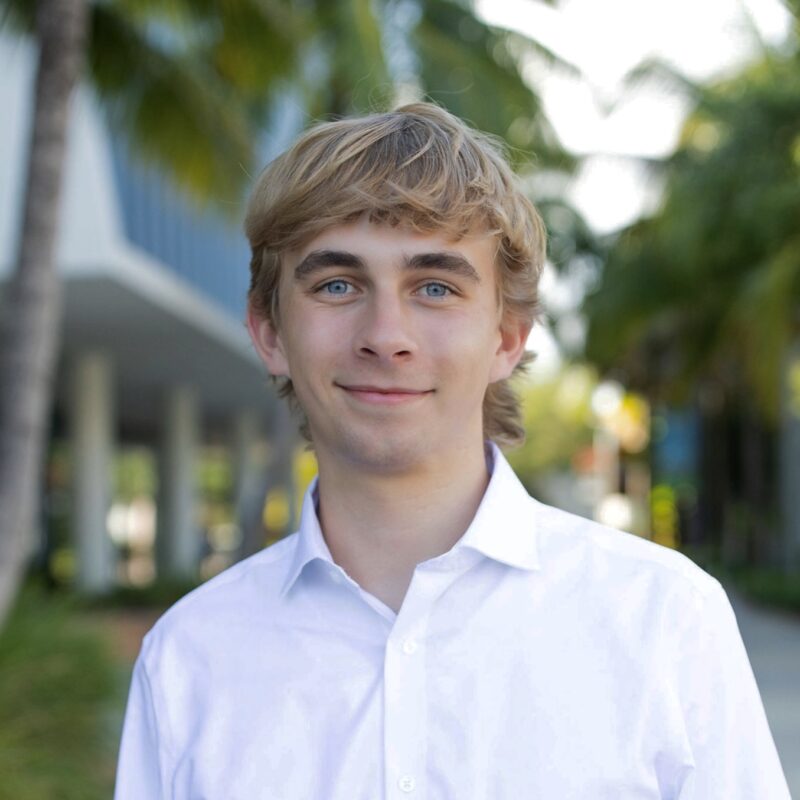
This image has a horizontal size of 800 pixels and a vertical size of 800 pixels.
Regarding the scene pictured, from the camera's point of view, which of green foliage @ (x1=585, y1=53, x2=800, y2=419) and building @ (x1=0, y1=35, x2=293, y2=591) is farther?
A: green foliage @ (x1=585, y1=53, x2=800, y2=419)

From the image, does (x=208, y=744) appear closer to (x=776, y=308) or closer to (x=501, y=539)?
(x=501, y=539)

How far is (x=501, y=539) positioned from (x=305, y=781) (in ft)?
1.51

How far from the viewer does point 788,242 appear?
17.8 meters

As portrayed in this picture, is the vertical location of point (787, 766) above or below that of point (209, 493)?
above

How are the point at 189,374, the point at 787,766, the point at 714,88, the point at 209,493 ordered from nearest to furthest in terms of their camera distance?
the point at 787,766
the point at 714,88
the point at 189,374
the point at 209,493

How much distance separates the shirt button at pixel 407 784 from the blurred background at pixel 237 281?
1.36 metres

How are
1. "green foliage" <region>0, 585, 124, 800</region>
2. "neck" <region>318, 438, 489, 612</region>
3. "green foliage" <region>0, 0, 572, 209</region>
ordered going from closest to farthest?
"neck" <region>318, 438, 489, 612</region>
"green foliage" <region>0, 585, 124, 800</region>
"green foliage" <region>0, 0, 572, 209</region>

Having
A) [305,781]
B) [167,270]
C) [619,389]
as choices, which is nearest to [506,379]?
[305,781]

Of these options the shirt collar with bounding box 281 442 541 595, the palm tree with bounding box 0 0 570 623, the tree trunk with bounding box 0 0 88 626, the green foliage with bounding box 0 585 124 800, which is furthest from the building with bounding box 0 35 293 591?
the shirt collar with bounding box 281 442 541 595

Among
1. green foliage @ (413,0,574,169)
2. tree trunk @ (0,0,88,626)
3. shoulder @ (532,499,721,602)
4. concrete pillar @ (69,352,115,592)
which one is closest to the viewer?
shoulder @ (532,499,721,602)

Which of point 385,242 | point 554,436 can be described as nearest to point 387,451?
point 385,242

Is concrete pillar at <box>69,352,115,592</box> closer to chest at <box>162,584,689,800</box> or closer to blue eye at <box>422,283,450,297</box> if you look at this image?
chest at <box>162,584,689,800</box>

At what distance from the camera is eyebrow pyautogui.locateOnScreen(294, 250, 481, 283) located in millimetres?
2039

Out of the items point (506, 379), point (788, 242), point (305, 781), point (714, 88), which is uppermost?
point (714, 88)
